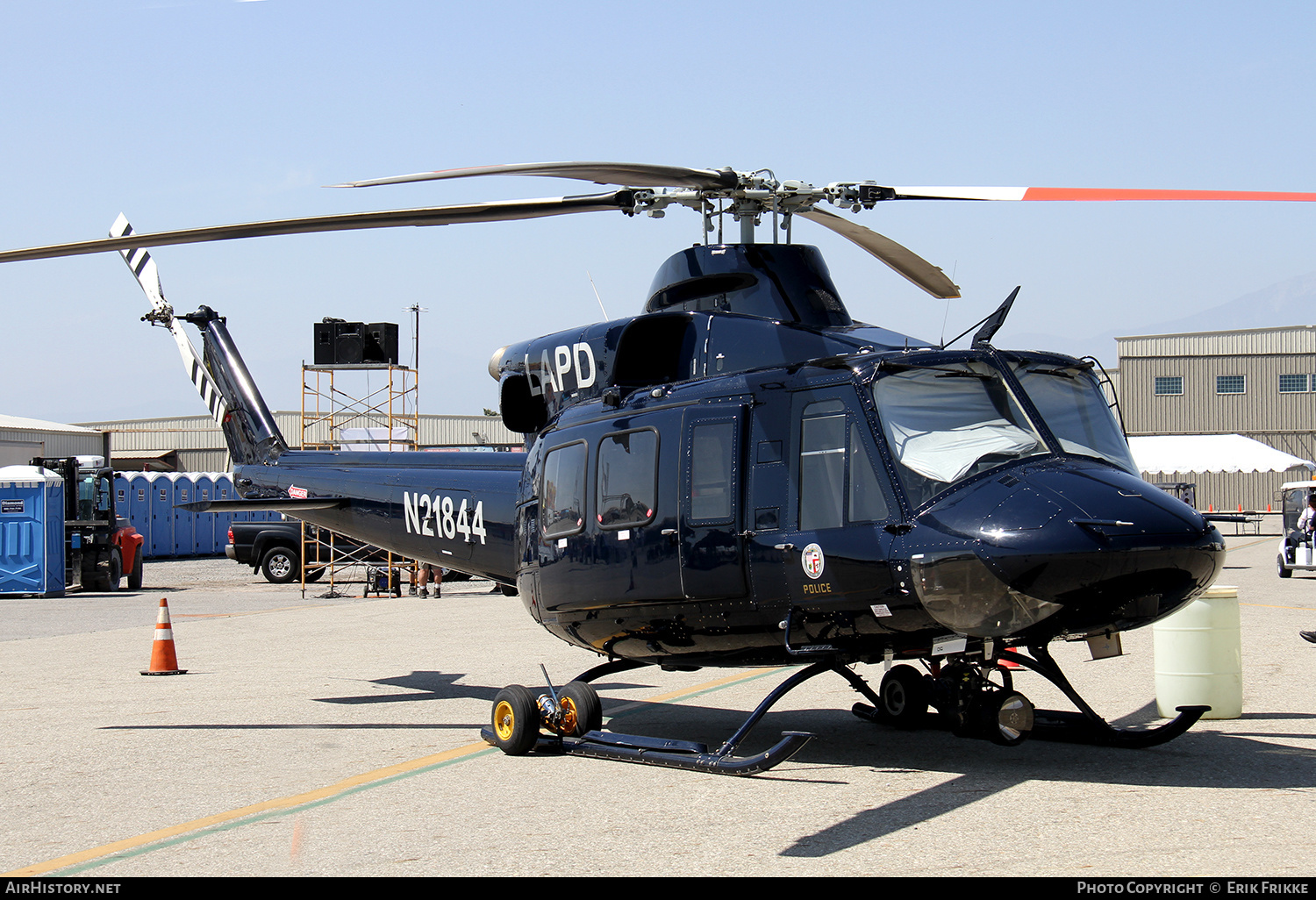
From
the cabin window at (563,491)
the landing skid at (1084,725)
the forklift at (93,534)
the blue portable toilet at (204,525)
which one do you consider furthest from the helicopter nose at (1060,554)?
the blue portable toilet at (204,525)

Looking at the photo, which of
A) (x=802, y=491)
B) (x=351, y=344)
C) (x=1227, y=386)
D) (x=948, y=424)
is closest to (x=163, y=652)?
(x=802, y=491)

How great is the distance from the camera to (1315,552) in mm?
24781

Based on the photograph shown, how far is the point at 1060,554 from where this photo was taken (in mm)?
6051

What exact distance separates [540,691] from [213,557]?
35.9 meters

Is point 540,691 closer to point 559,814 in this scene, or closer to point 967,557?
point 559,814

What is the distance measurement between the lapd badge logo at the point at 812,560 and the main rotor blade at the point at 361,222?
8.92 ft

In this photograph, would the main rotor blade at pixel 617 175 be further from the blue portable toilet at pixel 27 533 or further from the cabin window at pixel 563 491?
the blue portable toilet at pixel 27 533

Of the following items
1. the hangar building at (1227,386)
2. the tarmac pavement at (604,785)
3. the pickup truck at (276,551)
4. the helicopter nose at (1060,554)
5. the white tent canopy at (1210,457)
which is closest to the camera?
the tarmac pavement at (604,785)

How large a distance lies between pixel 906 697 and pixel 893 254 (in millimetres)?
3244

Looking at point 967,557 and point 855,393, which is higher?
point 855,393

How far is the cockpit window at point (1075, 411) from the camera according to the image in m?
7.03

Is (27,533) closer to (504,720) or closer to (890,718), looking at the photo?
(504,720)

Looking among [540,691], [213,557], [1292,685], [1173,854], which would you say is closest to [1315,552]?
[1292,685]
